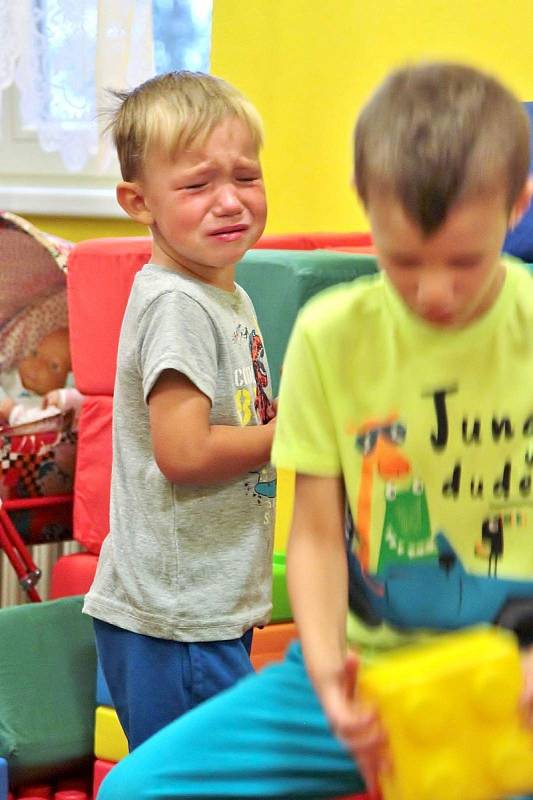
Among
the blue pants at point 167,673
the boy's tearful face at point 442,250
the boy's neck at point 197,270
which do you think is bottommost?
the blue pants at point 167,673

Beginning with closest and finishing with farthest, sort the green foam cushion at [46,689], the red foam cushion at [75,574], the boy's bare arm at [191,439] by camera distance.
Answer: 1. the boy's bare arm at [191,439]
2. the green foam cushion at [46,689]
3. the red foam cushion at [75,574]

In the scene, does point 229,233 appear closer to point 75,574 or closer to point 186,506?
point 186,506

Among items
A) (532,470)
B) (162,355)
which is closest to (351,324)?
(532,470)

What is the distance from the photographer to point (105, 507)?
2.23 metres

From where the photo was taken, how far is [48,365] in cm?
255

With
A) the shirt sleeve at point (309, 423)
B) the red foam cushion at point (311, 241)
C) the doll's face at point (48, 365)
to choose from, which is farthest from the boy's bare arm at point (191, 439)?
the doll's face at point (48, 365)

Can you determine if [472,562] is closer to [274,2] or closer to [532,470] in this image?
[532,470]

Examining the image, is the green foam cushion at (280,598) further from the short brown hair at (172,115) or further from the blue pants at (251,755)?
the blue pants at (251,755)

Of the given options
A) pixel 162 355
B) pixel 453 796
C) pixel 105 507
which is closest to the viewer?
pixel 453 796

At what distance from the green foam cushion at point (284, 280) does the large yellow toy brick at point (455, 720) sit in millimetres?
861

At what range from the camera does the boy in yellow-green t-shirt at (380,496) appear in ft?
3.47

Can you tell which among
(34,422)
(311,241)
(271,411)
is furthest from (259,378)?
(34,422)

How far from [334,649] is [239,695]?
108 mm

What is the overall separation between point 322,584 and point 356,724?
0.60 feet
